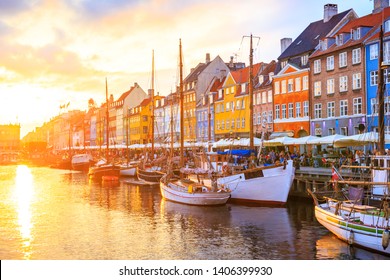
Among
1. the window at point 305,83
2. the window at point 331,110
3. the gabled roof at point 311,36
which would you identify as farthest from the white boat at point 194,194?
the gabled roof at point 311,36

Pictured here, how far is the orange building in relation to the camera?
28250 millimetres

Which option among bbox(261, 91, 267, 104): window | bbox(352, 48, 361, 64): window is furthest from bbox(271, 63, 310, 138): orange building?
bbox(352, 48, 361, 64): window

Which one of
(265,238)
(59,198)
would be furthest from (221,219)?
(59,198)

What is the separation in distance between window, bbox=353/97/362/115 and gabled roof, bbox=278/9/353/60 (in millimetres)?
4775

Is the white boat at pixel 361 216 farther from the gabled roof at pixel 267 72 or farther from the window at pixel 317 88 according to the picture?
the gabled roof at pixel 267 72

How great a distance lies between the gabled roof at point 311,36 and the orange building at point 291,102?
96 cm

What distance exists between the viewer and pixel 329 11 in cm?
2920

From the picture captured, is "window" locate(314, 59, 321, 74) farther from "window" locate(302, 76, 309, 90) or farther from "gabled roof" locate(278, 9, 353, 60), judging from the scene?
"gabled roof" locate(278, 9, 353, 60)

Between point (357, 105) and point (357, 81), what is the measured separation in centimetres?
113

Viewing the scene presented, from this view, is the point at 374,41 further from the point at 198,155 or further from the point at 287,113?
the point at 198,155

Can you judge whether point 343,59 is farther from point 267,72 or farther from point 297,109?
point 267,72

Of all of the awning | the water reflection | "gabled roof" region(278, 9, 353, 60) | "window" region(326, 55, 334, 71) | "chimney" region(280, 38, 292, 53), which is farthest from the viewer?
"chimney" region(280, 38, 292, 53)

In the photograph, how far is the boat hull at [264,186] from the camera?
17.3m

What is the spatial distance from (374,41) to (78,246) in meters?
17.3
